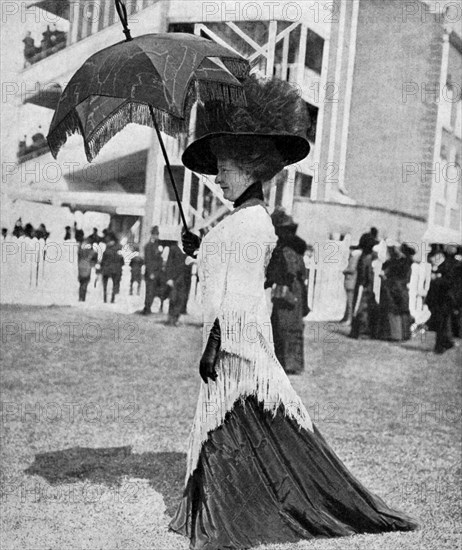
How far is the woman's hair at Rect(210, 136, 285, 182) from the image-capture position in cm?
311

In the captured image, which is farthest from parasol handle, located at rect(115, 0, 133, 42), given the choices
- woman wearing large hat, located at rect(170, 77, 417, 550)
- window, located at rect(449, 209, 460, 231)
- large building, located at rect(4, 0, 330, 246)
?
window, located at rect(449, 209, 460, 231)

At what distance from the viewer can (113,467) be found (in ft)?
13.3

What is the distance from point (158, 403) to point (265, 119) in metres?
2.73

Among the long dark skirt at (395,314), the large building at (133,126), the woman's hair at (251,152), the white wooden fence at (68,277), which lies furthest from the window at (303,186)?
the woman's hair at (251,152)

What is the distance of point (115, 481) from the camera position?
12.4 feet

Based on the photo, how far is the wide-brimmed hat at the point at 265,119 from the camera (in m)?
3.04

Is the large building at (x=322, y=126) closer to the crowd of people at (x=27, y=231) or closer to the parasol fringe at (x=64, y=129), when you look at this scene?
the crowd of people at (x=27, y=231)

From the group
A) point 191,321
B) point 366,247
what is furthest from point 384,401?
point 191,321

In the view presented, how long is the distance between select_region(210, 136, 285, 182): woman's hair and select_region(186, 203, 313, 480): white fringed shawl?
0.55ft

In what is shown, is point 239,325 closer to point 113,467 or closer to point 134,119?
point 134,119

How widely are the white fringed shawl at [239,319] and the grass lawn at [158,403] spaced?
83cm

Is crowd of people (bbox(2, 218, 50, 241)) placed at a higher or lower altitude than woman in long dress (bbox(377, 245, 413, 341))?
higher

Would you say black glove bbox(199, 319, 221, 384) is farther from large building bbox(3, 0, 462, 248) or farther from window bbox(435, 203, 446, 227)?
window bbox(435, 203, 446, 227)

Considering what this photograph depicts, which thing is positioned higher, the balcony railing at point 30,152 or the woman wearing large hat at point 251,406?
the balcony railing at point 30,152
